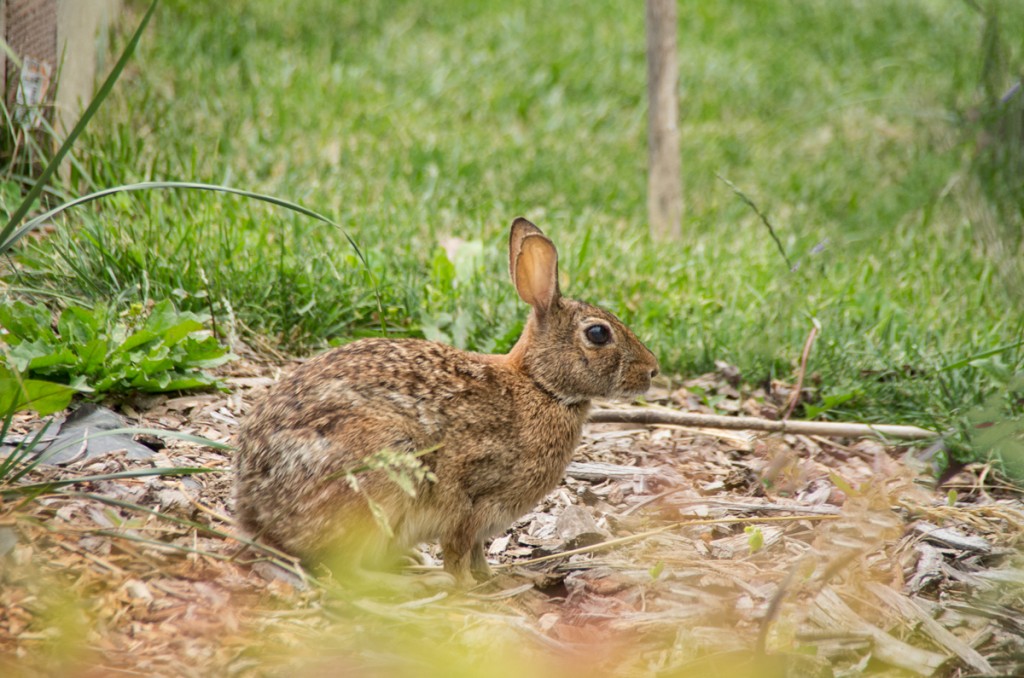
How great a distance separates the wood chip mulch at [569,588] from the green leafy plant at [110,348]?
14cm

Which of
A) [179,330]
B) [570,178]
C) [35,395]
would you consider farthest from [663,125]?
[35,395]

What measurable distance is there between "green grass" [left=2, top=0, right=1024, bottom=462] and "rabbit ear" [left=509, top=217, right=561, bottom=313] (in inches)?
32.4

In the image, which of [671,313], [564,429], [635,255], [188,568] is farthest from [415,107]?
[188,568]

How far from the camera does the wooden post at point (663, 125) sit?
24.5 feet

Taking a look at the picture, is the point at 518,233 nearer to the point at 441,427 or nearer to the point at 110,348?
the point at 441,427

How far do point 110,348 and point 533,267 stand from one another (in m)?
1.65

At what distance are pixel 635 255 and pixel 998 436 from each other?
3.23m

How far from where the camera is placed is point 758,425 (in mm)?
4652

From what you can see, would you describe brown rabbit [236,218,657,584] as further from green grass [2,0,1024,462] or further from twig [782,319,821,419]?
twig [782,319,821,419]

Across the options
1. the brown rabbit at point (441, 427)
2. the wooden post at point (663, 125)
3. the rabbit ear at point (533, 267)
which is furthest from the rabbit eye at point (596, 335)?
the wooden post at point (663, 125)

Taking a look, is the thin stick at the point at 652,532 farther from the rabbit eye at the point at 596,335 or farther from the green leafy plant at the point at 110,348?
the green leafy plant at the point at 110,348

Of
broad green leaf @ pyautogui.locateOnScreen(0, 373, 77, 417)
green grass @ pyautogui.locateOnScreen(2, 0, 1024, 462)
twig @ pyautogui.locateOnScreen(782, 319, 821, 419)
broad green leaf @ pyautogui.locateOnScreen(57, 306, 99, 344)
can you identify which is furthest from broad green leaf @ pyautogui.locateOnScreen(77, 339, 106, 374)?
twig @ pyautogui.locateOnScreen(782, 319, 821, 419)

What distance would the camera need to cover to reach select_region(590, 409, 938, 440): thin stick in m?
4.65

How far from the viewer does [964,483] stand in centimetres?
500
